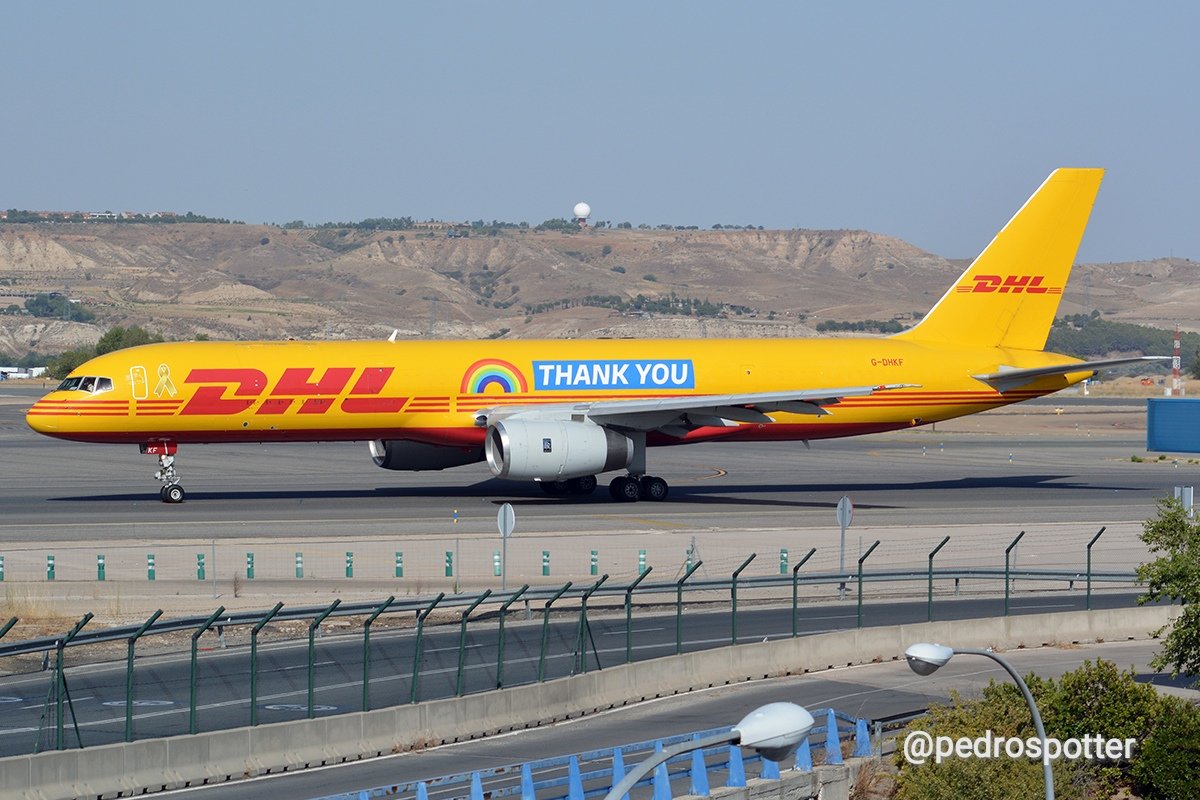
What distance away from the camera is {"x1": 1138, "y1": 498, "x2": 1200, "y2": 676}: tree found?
84.4 ft

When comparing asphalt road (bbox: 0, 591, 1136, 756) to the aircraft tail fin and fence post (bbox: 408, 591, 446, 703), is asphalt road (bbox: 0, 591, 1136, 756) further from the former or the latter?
the aircraft tail fin

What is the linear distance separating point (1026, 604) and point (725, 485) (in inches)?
867

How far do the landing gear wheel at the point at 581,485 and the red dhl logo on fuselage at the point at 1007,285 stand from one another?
Answer: 14.4 meters

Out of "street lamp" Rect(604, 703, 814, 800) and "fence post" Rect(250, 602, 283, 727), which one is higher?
"street lamp" Rect(604, 703, 814, 800)

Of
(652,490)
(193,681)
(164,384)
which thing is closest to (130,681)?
(193,681)

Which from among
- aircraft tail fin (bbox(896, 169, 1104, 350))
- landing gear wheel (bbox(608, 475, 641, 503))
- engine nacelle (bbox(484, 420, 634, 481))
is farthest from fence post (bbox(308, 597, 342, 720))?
aircraft tail fin (bbox(896, 169, 1104, 350))

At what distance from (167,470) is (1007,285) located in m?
27.8

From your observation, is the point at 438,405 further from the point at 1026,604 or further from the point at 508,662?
the point at 508,662

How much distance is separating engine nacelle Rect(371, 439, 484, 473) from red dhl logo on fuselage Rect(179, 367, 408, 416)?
8.97 ft

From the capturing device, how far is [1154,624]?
111ft

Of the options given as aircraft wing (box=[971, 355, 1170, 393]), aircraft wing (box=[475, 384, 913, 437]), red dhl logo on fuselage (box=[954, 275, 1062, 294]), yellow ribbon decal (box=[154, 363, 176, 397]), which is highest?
red dhl logo on fuselage (box=[954, 275, 1062, 294])

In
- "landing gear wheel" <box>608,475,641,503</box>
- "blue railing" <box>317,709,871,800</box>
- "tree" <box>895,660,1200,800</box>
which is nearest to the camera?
"blue railing" <box>317,709,871,800</box>

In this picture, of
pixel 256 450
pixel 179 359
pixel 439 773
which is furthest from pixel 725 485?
pixel 439 773

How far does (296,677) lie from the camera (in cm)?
2219
